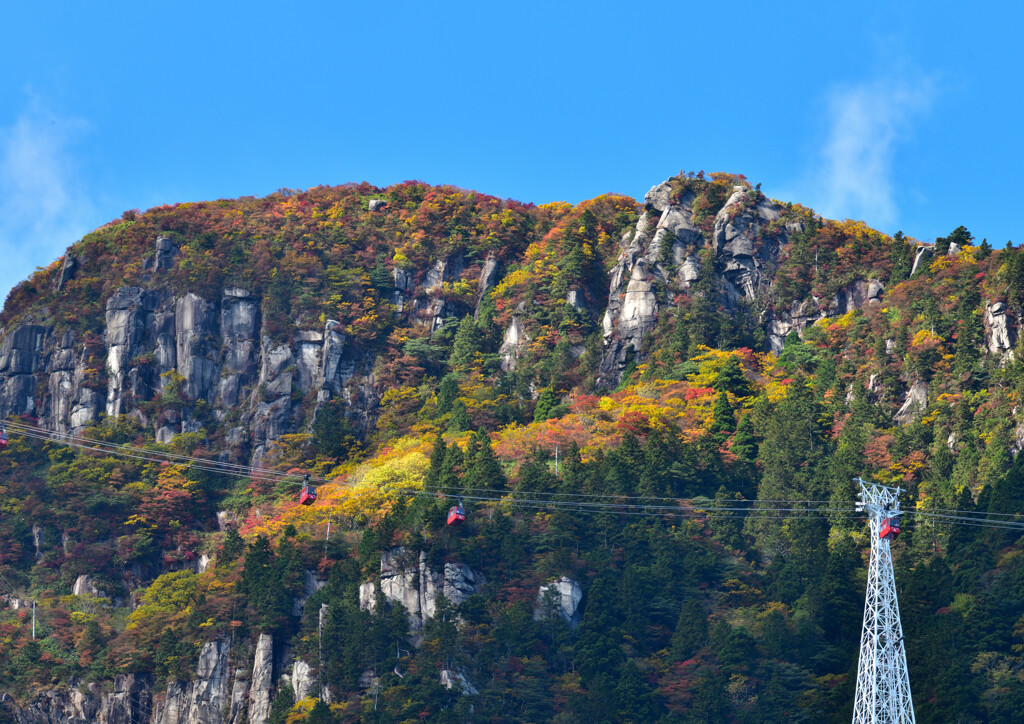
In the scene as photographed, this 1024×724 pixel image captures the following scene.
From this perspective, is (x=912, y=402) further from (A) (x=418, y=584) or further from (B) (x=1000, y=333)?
(A) (x=418, y=584)

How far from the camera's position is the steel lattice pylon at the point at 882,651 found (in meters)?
61.4

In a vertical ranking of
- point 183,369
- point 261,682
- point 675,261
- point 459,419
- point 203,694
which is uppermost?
point 675,261

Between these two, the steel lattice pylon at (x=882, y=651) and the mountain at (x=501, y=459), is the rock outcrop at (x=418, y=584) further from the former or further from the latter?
the steel lattice pylon at (x=882, y=651)

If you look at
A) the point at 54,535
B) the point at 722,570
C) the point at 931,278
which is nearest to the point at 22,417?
the point at 54,535

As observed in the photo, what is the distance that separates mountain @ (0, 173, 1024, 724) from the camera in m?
73.7

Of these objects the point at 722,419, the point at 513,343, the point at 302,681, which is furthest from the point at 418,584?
the point at 513,343

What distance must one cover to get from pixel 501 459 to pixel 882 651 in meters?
30.0

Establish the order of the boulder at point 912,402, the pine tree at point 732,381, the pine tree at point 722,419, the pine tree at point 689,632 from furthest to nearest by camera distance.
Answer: the pine tree at point 732,381 → the pine tree at point 722,419 → the boulder at point 912,402 → the pine tree at point 689,632

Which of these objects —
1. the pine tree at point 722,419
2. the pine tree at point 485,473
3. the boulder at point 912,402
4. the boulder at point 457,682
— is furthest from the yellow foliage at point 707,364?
the boulder at point 457,682

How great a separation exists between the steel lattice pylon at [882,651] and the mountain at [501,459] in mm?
4037

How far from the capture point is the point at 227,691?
79.7 meters

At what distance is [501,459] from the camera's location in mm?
A: 87562

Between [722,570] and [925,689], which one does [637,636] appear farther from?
[925,689]

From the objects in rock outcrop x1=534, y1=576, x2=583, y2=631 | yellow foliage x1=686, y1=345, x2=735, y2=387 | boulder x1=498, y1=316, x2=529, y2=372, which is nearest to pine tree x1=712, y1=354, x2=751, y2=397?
yellow foliage x1=686, y1=345, x2=735, y2=387
